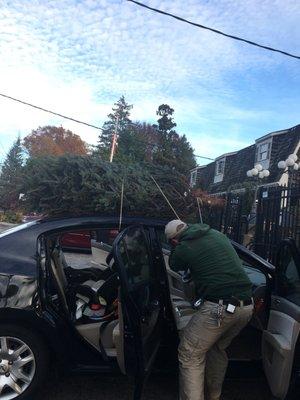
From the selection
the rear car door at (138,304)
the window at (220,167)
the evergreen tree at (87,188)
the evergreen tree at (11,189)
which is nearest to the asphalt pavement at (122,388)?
the rear car door at (138,304)

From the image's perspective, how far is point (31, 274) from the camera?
3.60 metres

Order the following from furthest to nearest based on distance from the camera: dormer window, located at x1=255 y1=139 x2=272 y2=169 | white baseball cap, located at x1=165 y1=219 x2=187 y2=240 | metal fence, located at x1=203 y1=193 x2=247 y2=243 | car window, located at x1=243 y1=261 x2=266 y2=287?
dormer window, located at x1=255 y1=139 x2=272 y2=169 < metal fence, located at x1=203 y1=193 x2=247 y2=243 < car window, located at x1=243 y1=261 x2=266 y2=287 < white baseball cap, located at x1=165 y1=219 x2=187 y2=240

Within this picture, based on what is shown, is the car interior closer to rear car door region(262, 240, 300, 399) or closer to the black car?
the black car

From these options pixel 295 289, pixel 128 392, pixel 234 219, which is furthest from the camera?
pixel 234 219

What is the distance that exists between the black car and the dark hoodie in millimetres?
305

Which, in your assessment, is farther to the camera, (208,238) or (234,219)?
(234,219)

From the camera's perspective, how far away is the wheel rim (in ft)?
11.4

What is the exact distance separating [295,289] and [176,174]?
4.09 metres

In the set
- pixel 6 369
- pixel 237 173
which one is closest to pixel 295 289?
pixel 6 369

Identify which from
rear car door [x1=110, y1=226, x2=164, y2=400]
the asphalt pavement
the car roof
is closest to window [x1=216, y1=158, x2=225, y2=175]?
the asphalt pavement

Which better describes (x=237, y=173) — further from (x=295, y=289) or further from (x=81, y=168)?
(x=295, y=289)

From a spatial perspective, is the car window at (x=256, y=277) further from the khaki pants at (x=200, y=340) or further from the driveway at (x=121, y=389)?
the driveway at (x=121, y=389)

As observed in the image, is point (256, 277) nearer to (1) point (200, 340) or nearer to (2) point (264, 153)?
(1) point (200, 340)

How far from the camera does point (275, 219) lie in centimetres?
878
